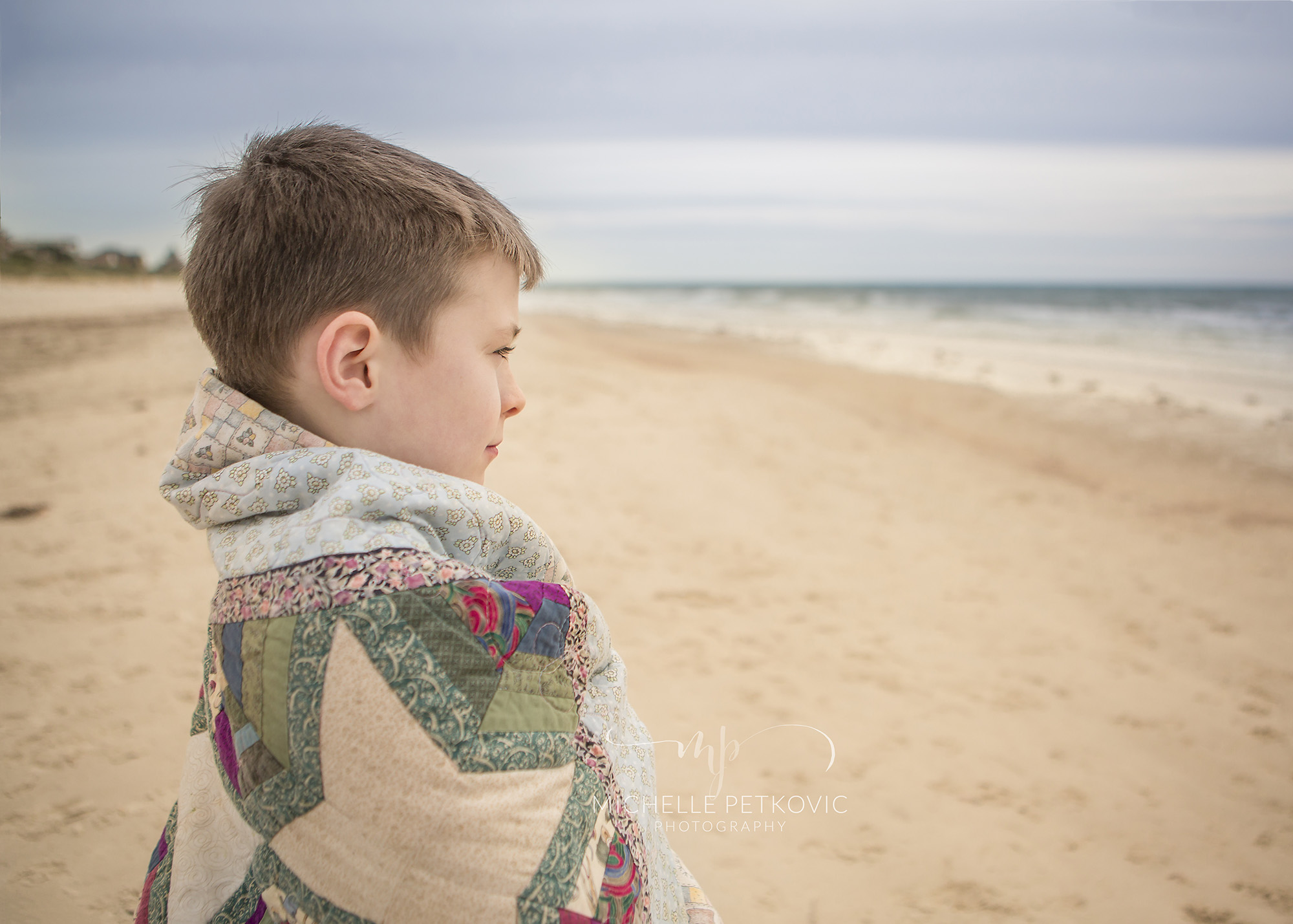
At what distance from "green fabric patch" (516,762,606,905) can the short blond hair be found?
605 millimetres

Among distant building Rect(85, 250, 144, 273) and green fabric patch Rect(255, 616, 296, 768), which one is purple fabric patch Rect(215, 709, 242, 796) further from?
distant building Rect(85, 250, 144, 273)

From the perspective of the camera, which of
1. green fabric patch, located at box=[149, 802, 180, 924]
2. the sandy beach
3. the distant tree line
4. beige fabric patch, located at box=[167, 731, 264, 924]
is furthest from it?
the distant tree line

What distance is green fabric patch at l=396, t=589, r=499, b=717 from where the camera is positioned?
730mm

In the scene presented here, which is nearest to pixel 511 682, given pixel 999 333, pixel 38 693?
pixel 38 693

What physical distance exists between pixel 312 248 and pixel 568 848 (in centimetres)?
79

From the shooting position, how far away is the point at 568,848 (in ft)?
2.49

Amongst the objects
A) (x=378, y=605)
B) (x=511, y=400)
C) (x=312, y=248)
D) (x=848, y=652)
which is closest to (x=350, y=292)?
(x=312, y=248)

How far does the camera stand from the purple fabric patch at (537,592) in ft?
2.75

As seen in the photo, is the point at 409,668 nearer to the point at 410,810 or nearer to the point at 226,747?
the point at 410,810

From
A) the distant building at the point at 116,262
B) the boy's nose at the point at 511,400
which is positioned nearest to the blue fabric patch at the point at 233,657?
the boy's nose at the point at 511,400

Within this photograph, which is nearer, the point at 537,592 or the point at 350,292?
the point at 537,592

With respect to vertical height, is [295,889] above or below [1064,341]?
below

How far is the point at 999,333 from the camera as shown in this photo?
1866 centimetres

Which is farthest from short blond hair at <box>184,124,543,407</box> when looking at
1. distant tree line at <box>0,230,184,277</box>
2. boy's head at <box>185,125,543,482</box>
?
distant tree line at <box>0,230,184,277</box>
